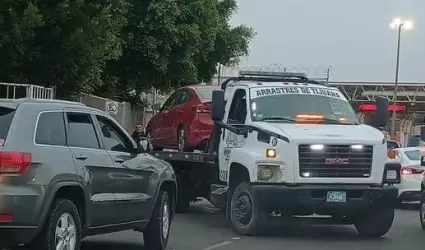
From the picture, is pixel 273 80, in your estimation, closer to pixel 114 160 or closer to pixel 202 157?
pixel 202 157

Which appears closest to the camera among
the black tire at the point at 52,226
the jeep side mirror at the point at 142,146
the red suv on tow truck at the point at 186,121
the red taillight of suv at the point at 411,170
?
the black tire at the point at 52,226

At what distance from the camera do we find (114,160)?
8.98 metres

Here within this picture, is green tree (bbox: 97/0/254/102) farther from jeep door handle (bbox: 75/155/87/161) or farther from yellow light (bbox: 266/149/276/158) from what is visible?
jeep door handle (bbox: 75/155/87/161)

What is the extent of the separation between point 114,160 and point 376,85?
4393 cm

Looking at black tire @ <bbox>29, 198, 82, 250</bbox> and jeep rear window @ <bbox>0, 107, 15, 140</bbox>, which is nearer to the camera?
jeep rear window @ <bbox>0, 107, 15, 140</bbox>

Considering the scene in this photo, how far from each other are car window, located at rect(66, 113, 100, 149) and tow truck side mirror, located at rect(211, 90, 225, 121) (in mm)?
4697

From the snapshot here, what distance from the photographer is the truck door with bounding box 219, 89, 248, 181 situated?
43.4ft

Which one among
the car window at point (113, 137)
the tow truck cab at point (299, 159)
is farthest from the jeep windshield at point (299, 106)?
the car window at point (113, 137)

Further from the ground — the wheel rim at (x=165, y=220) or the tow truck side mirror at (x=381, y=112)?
the tow truck side mirror at (x=381, y=112)

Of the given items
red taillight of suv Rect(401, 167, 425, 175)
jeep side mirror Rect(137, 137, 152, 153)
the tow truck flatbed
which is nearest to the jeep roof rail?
the tow truck flatbed

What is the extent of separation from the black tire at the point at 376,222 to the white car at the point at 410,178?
515cm

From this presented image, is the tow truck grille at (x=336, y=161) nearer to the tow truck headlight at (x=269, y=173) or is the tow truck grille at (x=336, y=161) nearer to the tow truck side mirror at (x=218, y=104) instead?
the tow truck headlight at (x=269, y=173)

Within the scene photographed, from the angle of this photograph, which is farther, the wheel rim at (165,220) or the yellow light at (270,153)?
the yellow light at (270,153)

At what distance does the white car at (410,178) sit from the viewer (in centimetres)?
1834
